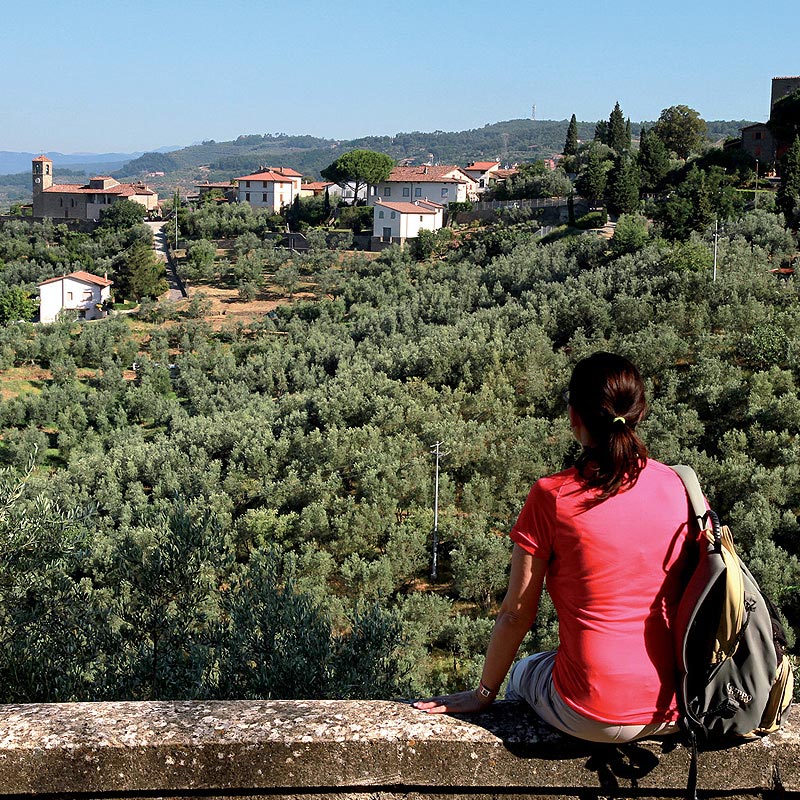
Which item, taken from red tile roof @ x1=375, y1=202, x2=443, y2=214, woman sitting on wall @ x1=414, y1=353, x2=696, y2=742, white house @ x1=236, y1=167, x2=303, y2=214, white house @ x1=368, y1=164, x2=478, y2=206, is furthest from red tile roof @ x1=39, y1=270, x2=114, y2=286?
woman sitting on wall @ x1=414, y1=353, x2=696, y2=742

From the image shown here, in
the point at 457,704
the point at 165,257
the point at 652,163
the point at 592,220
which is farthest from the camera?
the point at 165,257

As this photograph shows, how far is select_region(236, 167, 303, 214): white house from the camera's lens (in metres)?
72.3

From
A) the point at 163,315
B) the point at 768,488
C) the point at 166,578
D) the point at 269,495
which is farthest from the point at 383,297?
the point at 166,578

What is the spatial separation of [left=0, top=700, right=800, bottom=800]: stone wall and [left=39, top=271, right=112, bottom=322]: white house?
156 feet

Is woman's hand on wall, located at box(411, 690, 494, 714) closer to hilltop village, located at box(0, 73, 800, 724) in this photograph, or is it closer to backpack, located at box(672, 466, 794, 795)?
backpack, located at box(672, 466, 794, 795)

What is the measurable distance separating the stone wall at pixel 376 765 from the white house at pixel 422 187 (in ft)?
211

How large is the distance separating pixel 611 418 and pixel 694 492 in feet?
1.20

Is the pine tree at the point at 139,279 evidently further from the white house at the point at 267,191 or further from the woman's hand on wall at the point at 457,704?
the woman's hand on wall at the point at 457,704

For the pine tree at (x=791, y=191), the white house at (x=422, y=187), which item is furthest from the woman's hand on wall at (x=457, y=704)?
the white house at (x=422, y=187)

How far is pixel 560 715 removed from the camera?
2.58m

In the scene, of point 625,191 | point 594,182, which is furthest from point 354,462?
point 594,182

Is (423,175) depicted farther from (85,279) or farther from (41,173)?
(41,173)

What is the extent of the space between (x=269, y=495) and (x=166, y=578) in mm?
11744

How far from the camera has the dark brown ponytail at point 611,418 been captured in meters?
2.46
